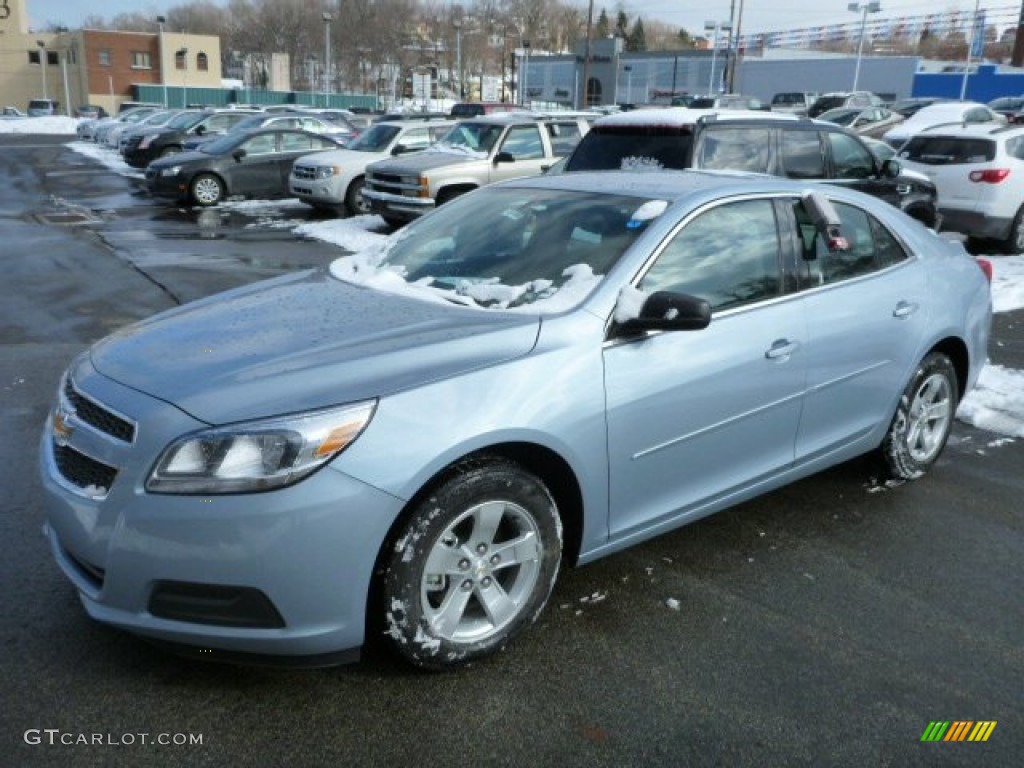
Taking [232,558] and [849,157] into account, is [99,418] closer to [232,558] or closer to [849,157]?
[232,558]

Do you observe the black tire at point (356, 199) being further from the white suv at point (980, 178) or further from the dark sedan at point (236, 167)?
the white suv at point (980, 178)

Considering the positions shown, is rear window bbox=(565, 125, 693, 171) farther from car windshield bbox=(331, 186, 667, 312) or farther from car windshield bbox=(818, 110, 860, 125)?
car windshield bbox=(818, 110, 860, 125)

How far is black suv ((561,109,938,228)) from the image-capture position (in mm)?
8227

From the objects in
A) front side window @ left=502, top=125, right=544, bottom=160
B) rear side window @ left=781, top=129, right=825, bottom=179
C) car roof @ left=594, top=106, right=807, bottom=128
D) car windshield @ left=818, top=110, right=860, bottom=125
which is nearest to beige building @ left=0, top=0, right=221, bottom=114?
car windshield @ left=818, top=110, right=860, bottom=125

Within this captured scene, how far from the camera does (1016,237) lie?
1206cm

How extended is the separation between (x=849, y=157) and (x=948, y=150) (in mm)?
3765

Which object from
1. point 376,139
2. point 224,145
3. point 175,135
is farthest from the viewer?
point 175,135

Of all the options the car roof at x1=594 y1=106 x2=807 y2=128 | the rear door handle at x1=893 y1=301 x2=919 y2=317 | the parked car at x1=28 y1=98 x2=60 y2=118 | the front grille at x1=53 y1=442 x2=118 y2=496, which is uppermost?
the car roof at x1=594 y1=106 x2=807 y2=128

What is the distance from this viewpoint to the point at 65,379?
128 inches

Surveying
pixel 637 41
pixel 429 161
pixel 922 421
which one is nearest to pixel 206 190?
pixel 429 161

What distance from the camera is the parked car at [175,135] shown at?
77.2ft

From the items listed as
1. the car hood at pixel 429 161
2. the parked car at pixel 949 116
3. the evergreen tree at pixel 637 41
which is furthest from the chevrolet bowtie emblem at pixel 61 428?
the evergreen tree at pixel 637 41

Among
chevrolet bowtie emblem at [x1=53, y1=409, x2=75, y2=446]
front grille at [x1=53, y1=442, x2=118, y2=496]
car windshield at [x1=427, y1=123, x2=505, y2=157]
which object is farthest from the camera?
car windshield at [x1=427, y1=123, x2=505, y2=157]

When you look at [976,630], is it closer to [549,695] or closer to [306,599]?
[549,695]
